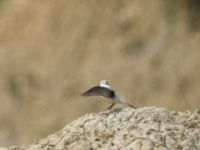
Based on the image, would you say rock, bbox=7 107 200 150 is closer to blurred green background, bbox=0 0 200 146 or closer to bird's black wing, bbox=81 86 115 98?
bird's black wing, bbox=81 86 115 98

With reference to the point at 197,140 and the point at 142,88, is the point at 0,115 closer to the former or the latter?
the point at 142,88

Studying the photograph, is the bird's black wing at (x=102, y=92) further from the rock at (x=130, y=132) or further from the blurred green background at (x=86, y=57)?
the blurred green background at (x=86, y=57)

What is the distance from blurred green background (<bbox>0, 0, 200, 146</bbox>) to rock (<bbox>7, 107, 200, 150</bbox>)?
8.79 m

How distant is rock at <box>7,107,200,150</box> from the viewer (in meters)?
8.42

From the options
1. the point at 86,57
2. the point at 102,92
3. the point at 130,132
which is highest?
the point at 86,57

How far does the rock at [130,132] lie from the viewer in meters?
8.42

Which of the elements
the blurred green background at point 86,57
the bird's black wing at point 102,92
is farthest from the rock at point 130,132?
the blurred green background at point 86,57

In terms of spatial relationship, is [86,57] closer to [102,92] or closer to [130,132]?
[102,92]

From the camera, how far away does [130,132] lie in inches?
336

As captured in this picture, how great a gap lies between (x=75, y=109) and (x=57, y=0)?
2748mm

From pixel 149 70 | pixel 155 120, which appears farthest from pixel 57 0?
pixel 155 120

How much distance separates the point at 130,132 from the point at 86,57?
11.3 meters

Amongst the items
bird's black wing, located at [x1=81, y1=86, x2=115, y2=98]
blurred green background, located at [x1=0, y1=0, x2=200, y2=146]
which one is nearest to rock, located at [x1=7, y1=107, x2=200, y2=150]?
bird's black wing, located at [x1=81, y1=86, x2=115, y2=98]

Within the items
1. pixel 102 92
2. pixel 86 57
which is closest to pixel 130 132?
pixel 102 92
